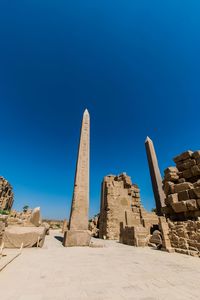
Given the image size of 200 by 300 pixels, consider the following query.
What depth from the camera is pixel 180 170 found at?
18.7 feet

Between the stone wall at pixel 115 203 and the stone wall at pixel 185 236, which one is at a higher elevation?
the stone wall at pixel 115 203

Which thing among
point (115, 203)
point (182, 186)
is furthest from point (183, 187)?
point (115, 203)

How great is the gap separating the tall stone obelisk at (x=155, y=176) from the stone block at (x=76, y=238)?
17.0 ft

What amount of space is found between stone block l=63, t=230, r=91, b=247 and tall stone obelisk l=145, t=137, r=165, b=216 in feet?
17.0

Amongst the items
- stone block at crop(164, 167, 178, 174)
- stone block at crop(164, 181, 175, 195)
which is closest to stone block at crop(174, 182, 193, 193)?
→ stone block at crop(164, 181, 175, 195)

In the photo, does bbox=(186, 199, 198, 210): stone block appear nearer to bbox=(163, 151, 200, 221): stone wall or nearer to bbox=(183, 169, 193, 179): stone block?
bbox=(163, 151, 200, 221): stone wall

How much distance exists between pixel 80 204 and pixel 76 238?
1.38 metres

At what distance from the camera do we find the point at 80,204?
23.2 feet

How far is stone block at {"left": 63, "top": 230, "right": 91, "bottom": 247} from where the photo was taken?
614 centimetres

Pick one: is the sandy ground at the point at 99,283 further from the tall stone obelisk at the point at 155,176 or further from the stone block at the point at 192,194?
the tall stone obelisk at the point at 155,176

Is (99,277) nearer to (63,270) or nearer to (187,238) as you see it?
(63,270)

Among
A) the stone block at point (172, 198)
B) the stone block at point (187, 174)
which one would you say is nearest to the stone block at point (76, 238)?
the stone block at point (172, 198)

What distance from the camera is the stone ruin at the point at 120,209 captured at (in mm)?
10891

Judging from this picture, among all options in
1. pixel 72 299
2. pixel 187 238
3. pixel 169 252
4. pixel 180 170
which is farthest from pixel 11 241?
pixel 180 170
